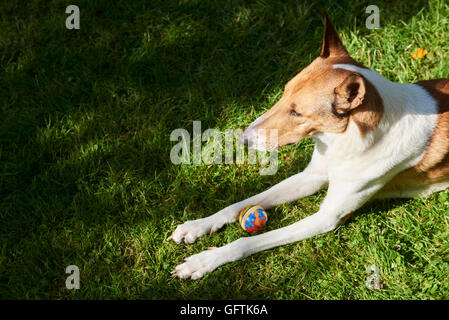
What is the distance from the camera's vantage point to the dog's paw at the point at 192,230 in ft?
12.3

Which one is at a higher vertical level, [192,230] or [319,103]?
[319,103]

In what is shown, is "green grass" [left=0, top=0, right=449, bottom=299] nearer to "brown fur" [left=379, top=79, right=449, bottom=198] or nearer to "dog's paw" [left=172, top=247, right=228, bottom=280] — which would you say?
"dog's paw" [left=172, top=247, right=228, bottom=280]

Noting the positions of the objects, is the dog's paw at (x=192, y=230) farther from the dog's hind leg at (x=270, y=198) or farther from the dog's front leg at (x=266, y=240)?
the dog's front leg at (x=266, y=240)

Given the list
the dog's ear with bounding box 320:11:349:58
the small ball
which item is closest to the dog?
the dog's ear with bounding box 320:11:349:58

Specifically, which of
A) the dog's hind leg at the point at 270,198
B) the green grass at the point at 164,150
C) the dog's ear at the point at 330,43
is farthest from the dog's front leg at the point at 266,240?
the dog's ear at the point at 330,43

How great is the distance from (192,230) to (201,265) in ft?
1.06

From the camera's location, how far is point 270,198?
3883mm

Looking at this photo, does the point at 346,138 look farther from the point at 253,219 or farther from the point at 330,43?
the point at 253,219

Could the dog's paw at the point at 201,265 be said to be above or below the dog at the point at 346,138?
below

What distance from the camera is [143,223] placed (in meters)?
3.93

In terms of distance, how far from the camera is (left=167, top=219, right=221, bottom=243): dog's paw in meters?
3.76

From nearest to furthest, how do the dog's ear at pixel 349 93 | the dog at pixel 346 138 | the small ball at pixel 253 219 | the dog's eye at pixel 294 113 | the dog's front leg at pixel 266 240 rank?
the dog's ear at pixel 349 93
the dog at pixel 346 138
the dog's eye at pixel 294 113
the dog's front leg at pixel 266 240
the small ball at pixel 253 219

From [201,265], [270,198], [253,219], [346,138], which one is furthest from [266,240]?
[346,138]

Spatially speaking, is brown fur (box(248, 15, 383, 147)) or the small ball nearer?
brown fur (box(248, 15, 383, 147))
